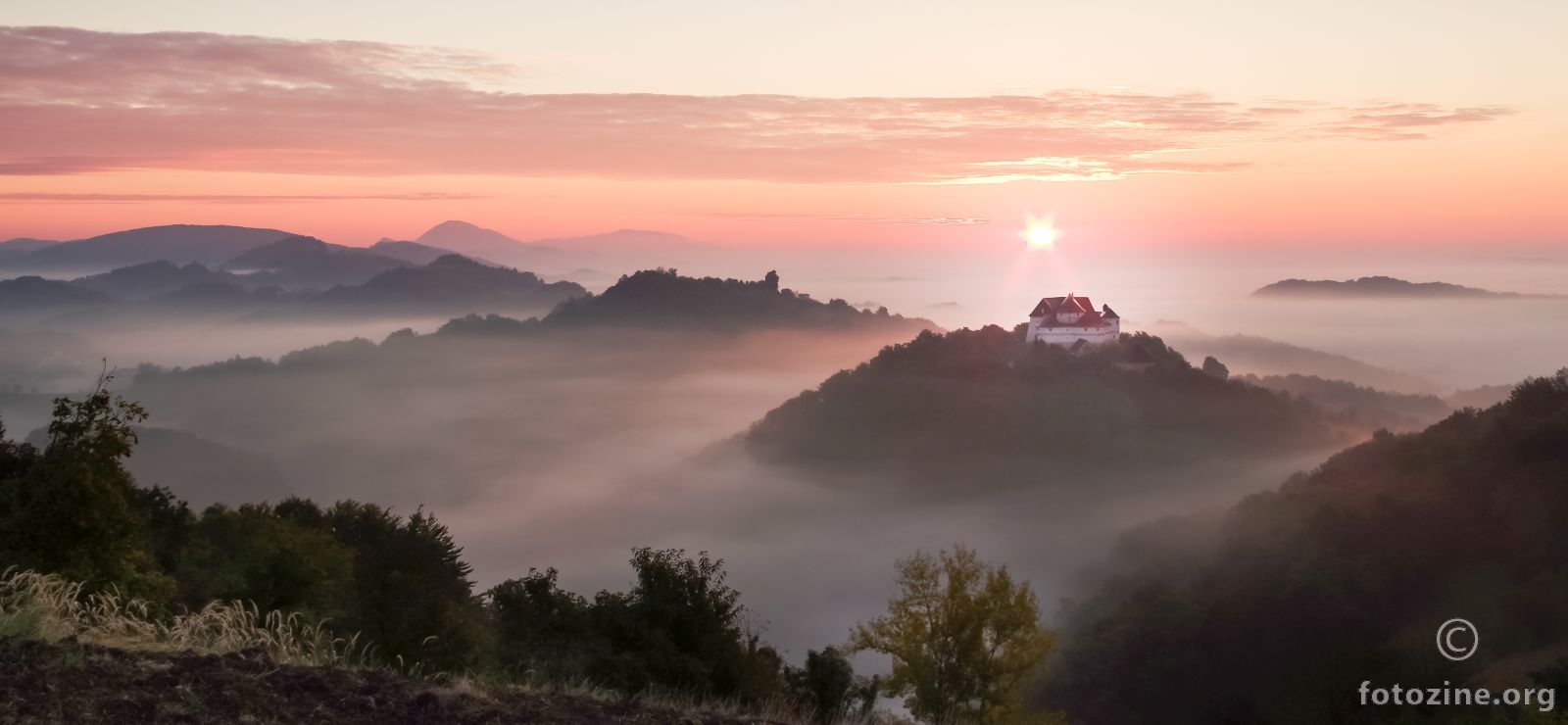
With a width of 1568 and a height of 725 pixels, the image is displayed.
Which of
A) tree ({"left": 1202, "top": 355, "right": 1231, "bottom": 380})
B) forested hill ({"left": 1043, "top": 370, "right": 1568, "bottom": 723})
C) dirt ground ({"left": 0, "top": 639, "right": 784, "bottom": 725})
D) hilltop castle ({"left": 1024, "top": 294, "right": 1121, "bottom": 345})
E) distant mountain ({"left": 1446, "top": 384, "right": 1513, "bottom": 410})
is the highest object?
hilltop castle ({"left": 1024, "top": 294, "right": 1121, "bottom": 345})

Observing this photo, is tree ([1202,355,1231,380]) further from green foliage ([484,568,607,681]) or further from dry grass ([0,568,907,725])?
dry grass ([0,568,907,725])

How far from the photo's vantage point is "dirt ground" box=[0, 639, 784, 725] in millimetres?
7828

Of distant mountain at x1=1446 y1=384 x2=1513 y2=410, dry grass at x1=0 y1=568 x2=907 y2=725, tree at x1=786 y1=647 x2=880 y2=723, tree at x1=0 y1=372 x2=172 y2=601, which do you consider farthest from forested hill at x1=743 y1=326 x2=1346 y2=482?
dry grass at x1=0 y1=568 x2=907 y2=725

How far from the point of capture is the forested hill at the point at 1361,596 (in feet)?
146

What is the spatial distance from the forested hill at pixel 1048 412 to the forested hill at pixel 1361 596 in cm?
7459

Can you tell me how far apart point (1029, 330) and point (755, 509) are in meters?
53.4

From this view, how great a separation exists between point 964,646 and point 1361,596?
118ft

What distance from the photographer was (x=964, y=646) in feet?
100

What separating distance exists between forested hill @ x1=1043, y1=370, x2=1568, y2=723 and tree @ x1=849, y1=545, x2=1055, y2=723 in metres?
12.9

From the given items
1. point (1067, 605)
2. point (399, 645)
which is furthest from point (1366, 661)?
point (1067, 605)

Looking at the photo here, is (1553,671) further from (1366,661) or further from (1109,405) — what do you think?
(1109,405)

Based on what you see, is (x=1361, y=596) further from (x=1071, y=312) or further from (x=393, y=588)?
(x=1071, y=312)

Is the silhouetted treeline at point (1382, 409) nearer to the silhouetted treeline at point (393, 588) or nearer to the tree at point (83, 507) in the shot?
the silhouetted treeline at point (393, 588)

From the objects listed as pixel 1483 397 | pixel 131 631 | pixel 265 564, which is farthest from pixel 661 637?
pixel 1483 397
